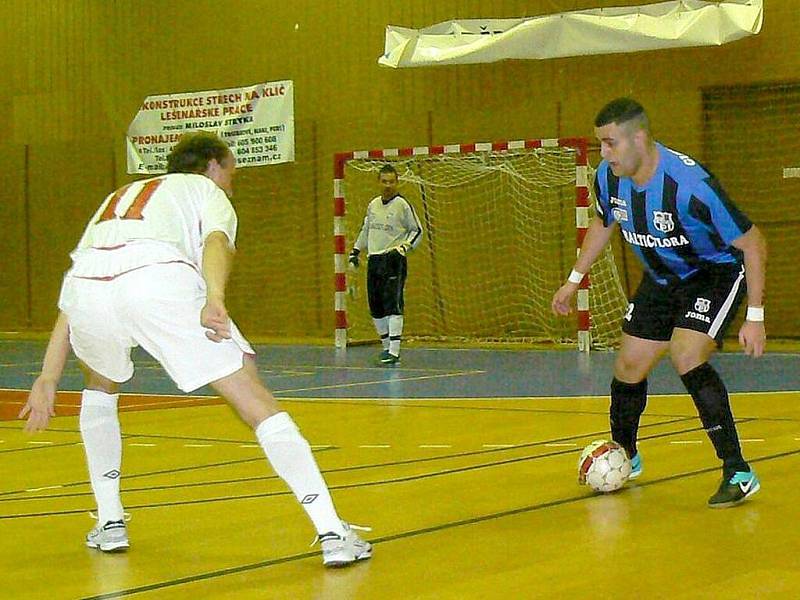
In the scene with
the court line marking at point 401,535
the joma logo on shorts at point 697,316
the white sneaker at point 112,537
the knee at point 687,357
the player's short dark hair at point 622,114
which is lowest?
the court line marking at point 401,535

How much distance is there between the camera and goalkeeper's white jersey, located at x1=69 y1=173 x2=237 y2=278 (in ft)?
15.5

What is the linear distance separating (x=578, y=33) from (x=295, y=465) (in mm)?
12236

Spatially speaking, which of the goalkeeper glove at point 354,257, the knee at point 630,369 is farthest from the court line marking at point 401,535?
Result: the goalkeeper glove at point 354,257

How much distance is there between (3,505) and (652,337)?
309cm

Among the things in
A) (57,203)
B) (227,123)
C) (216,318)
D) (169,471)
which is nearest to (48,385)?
(216,318)

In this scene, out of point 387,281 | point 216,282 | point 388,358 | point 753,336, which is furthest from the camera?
point 387,281

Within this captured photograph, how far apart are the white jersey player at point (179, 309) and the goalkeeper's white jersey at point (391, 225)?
30.7ft

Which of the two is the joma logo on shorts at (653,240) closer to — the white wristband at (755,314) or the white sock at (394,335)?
the white wristband at (755,314)

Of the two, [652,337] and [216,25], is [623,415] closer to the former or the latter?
[652,337]

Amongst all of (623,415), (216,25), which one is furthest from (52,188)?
(623,415)

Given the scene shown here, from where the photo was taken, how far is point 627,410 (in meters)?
6.39

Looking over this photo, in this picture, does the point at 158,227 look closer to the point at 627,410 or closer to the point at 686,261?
the point at 686,261

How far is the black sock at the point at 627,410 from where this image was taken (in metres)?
6.36

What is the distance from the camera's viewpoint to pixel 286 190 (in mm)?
19438
